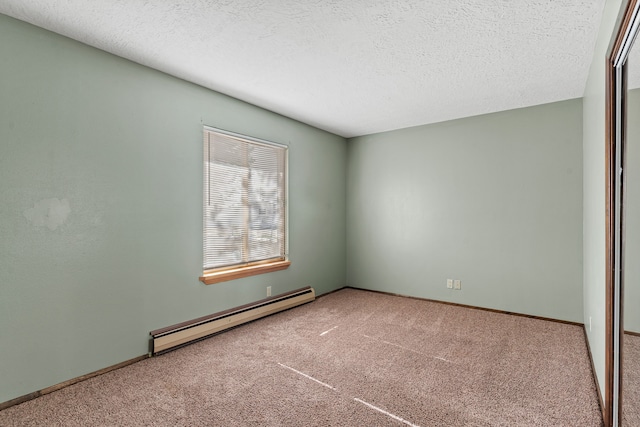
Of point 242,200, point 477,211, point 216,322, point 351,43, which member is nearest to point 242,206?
point 242,200

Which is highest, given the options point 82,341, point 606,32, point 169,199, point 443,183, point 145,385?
point 606,32

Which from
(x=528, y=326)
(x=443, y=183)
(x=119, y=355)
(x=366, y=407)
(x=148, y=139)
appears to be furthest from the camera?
(x=443, y=183)

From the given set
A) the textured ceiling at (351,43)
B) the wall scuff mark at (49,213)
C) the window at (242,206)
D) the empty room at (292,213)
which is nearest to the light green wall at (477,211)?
the empty room at (292,213)

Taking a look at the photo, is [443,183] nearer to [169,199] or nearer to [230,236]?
[230,236]

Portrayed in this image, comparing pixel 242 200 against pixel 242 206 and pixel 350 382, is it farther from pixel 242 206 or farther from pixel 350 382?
pixel 350 382

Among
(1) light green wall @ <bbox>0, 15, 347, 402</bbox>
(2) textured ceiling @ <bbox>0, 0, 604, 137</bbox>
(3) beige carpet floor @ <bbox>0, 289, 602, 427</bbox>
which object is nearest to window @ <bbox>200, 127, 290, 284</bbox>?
(1) light green wall @ <bbox>0, 15, 347, 402</bbox>

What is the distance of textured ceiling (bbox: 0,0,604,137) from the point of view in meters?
2.03

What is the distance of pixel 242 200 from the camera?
12.2 ft

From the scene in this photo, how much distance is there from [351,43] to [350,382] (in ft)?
8.22

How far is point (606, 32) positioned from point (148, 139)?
335 cm

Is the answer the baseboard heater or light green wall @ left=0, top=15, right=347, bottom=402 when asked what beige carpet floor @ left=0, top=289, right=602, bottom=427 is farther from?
light green wall @ left=0, top=15, right=347, bottom=402

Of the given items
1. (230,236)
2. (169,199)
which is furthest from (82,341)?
(230,236)

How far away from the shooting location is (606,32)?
1955 mm

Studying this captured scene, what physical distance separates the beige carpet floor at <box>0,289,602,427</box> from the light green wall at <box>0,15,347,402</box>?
1.11 feet
